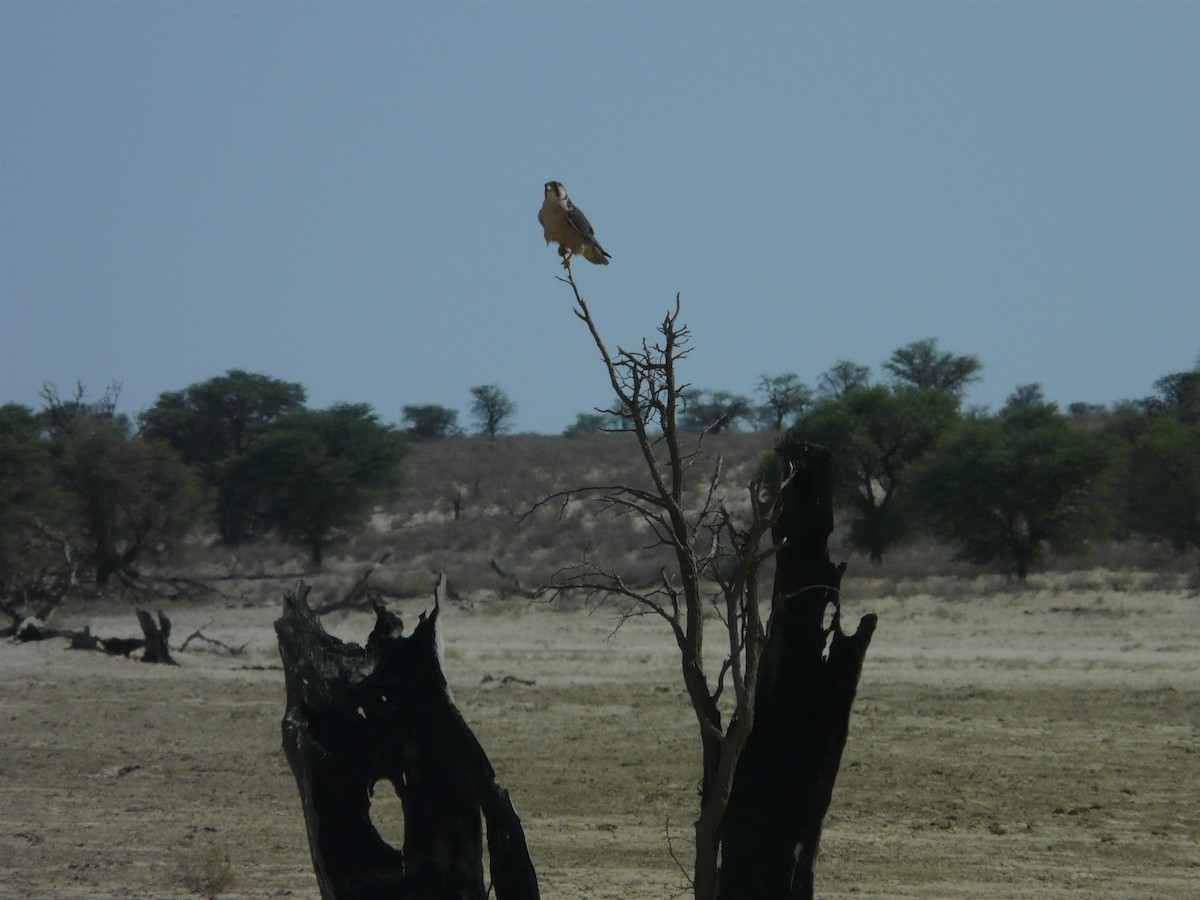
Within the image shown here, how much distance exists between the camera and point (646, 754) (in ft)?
40.4

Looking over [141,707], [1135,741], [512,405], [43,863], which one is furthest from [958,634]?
[512,405]

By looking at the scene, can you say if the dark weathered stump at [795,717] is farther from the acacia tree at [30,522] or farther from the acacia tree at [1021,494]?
the acacia tree at [1021,494]

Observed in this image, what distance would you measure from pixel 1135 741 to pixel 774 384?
151 ft

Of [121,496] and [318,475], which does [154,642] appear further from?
[318,475]

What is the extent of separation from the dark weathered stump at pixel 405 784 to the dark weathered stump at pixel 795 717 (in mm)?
922

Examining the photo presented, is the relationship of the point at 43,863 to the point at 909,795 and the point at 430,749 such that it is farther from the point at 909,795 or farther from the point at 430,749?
the point at 909,795

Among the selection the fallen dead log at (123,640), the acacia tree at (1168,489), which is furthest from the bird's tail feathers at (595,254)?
the acacia tree at (1168,489)

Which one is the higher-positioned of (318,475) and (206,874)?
(318,475)

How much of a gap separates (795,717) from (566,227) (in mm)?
2230

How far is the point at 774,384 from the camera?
58125 mm

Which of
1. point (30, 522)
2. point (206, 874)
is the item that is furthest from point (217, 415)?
point (206, 874)

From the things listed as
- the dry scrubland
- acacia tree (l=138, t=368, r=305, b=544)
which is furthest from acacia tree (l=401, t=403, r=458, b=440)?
the dry scrubland

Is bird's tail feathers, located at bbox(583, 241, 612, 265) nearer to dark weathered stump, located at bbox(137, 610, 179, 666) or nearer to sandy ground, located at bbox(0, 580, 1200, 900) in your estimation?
sandy ground, located at bbox(0, 580, 1200, 900)

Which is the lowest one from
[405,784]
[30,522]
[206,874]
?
[206,874]
